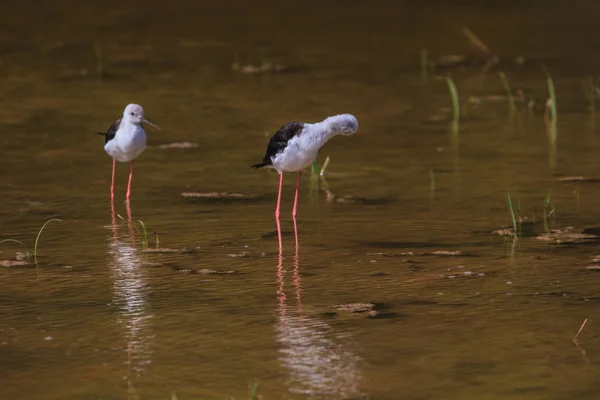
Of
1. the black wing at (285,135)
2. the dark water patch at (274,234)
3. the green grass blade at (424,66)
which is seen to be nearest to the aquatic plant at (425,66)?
the green grass blade at (424,66)

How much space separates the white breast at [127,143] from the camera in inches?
353

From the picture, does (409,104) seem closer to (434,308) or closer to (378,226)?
(378,226)

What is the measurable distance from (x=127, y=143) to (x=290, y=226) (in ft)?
5.37

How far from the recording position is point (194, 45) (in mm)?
15602

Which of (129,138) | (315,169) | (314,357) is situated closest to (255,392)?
(314,357)

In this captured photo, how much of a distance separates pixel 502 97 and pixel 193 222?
18.0 feet

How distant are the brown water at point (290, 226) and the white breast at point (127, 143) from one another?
0.28m

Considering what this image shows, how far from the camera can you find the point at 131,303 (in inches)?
242

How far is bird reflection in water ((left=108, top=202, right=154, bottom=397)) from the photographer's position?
5.31 meters

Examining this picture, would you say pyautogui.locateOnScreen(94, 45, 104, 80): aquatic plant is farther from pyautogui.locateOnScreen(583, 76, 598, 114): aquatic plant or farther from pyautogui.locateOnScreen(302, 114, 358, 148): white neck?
pyautogui.locateOnScreen(302, 114, 358, 148): white neck

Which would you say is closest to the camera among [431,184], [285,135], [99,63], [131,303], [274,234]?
[131,303]

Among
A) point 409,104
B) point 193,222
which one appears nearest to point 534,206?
point 193,222

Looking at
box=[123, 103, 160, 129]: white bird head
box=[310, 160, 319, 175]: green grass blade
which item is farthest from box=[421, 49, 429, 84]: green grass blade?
box=[123, 103, 160, 129]: white bird head

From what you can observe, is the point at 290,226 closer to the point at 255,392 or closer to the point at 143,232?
the point at 143,232
